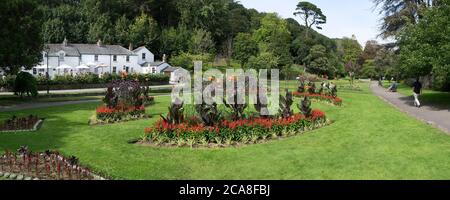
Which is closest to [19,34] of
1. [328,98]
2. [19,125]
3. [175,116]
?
[19,125]

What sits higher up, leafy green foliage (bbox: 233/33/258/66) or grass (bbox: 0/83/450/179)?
leafy green foliage (bbox: 233/33/258/66)

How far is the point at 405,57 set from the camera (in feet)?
93.9

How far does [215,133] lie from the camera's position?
575 inches

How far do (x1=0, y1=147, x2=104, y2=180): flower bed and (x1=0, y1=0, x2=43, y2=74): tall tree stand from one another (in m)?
16.7

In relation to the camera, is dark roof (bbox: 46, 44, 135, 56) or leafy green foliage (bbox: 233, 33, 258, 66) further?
leafy green foliage (bbox: 233, 33, 258, 66)

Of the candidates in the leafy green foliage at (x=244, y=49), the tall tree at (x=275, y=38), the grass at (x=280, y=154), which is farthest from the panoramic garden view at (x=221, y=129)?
the leafy green foliage at (x=244, y=49)

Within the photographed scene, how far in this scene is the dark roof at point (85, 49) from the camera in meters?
62.2

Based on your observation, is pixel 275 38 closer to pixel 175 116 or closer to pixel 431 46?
pixel 431 46

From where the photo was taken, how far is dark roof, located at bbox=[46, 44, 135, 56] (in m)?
62.2

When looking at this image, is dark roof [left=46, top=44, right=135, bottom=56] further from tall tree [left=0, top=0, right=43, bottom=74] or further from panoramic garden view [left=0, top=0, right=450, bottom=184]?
tall tree [left=0, top=0, right=43, bottom=74]

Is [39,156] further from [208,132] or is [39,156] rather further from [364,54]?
[364,54]

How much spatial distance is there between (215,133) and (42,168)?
542 cm

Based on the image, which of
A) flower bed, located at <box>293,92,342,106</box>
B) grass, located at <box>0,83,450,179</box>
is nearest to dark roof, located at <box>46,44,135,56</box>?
flower bed, located at <box>293,92,342,106</box>

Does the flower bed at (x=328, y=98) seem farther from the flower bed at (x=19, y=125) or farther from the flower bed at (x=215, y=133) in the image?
the flower bed at (x=19, y=125)
